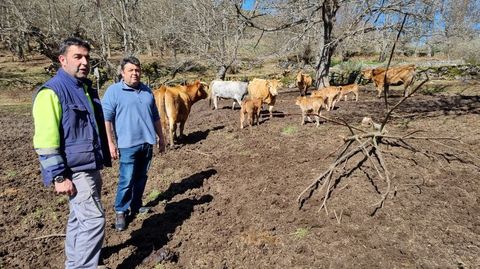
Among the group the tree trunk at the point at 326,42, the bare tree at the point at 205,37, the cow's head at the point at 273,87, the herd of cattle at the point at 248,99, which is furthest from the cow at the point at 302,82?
the bare tree at the point at 205,37

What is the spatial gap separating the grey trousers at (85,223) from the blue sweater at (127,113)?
124 cm

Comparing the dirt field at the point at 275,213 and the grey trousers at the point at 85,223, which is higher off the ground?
the grey trousers at the point at 85,223

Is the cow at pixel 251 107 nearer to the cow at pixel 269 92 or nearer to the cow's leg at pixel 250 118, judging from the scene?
the cow's leg at pixel 250 118

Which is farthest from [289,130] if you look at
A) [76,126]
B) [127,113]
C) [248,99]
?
[76,126]

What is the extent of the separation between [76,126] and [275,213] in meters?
2.66

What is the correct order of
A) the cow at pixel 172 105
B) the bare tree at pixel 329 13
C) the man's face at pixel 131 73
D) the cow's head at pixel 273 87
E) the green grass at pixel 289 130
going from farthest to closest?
the bare tree at pixel 329 13, the cow's head at pixel 273 87, the green grass at pixel 289 130, the cow at pixel 172 105, the man's face at pixel 131 73

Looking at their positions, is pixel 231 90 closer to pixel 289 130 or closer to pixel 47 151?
pixel 289 130

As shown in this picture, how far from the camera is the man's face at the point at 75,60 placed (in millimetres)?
2941

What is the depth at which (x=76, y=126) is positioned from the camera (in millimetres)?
2936

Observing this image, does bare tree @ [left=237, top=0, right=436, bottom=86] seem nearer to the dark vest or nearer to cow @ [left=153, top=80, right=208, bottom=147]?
cow @ [left=153, top=80, right=208, bottom=147]

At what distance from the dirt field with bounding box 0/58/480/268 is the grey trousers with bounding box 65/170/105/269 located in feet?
2.12

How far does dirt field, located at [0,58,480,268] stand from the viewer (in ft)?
11.8

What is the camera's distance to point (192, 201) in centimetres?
519

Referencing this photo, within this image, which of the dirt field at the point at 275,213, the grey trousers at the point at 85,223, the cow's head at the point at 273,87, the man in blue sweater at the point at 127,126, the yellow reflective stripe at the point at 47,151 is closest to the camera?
the yellow reflective stripe at the point at 47,151
